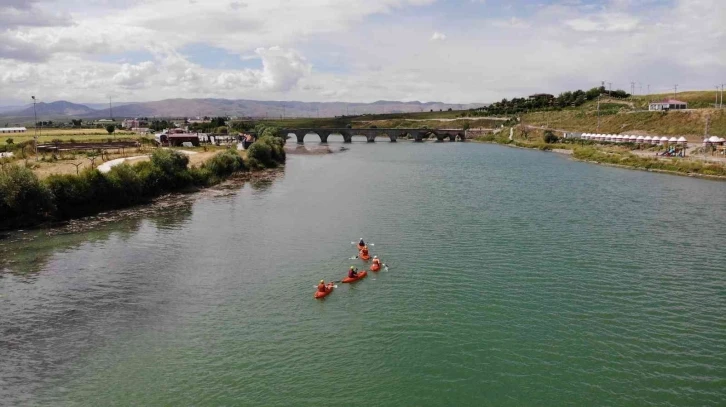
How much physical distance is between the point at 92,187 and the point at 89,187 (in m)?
0.47

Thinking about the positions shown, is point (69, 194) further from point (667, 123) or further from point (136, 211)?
point (667, 123)

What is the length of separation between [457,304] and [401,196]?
47.0 meters

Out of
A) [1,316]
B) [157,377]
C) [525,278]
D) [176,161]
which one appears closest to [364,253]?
[525,278]

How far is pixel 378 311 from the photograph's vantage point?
37.4m

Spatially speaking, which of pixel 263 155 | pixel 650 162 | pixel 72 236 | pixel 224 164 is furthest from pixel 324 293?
pixel 650 162

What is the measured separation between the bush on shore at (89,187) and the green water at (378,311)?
8.24 metres

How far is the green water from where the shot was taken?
28.3 metres

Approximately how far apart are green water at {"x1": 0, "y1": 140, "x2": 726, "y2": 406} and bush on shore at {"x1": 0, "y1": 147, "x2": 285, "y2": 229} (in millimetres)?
8236

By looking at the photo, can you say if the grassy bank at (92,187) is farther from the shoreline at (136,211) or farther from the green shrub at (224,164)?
the shoreline at (136,211)

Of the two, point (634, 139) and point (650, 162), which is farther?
point (634, 139)

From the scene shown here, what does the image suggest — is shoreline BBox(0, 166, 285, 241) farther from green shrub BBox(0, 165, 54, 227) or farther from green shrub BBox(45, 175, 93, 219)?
green shrub BBox(0, 165, 54, 227)

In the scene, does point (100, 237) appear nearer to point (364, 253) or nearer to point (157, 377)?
point (364, 253)

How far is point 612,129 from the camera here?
182 meters

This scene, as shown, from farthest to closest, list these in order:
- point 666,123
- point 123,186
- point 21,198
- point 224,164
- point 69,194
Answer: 1. point 666,123
2. point 224,164
3. point 123,186
4. point 69,194
5. point 21,198
